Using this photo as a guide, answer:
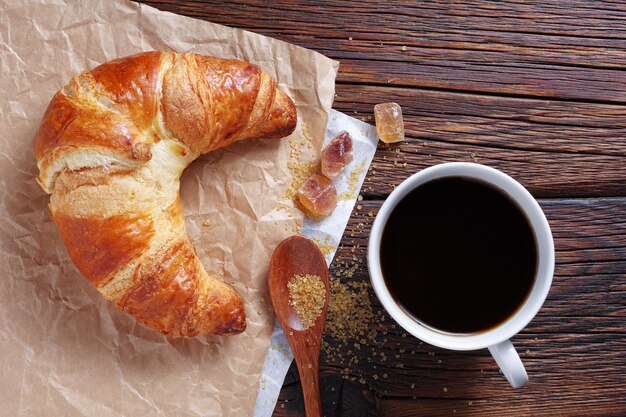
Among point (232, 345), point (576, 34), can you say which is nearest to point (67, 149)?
point (232, 345)

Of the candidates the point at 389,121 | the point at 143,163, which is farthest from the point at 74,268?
the point at 389,121

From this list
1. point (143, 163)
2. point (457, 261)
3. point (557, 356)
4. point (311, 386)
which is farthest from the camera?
point (557, 356)

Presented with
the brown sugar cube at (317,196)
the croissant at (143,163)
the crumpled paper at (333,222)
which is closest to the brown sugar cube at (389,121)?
the crumpled paper at (333,222)

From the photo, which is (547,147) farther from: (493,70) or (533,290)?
(533,290)

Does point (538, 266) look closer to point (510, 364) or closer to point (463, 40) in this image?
point (510, 364)

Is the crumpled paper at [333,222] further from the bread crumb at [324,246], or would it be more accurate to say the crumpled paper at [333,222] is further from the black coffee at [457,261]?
the black coffee at [457,261]

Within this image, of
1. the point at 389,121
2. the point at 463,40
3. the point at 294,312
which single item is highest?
the point at 463,40

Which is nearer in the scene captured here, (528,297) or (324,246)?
(528,297)

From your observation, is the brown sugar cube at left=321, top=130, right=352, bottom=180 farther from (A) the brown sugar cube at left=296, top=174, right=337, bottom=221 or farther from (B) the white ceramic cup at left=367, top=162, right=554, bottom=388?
(B) the white ceramic cup at left=367, top=162, right=554, bottom=388
